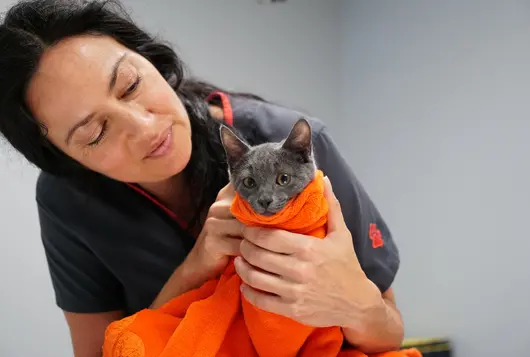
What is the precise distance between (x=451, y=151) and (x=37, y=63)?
1.36 m

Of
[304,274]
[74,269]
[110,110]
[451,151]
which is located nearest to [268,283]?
[304,274]

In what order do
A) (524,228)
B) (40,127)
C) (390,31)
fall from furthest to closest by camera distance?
1. (390,31)
2. (524,228)
3. (40,127)

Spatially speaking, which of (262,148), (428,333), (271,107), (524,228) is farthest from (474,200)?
(262,148)

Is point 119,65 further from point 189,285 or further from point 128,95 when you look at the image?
point 189,285

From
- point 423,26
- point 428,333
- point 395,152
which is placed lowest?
point 428,333

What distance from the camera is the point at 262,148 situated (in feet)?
2.65

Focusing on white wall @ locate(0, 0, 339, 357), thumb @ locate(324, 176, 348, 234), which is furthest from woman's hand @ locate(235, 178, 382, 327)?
white wall @ locate(0, 0, 339, 357)

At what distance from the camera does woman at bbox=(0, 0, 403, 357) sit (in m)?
0.80

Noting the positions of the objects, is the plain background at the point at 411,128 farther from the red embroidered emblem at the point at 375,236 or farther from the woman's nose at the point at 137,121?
the red embroidered emblem at the point at 375,236

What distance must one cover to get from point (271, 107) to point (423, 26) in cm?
101

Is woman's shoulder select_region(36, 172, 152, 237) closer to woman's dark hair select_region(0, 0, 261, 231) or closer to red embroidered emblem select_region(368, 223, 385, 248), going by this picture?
woman's dark hair select_region(0, 0, 261, 231)

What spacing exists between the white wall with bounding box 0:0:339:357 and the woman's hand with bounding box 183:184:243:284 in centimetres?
56

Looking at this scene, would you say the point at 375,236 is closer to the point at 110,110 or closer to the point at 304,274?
the point at 304,274

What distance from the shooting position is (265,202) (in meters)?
0.73
